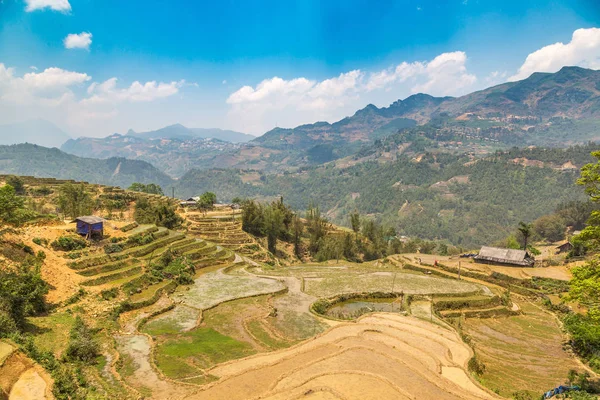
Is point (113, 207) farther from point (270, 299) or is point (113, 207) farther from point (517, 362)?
point (517, 362)

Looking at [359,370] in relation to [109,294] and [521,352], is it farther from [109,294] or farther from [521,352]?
[109,294]

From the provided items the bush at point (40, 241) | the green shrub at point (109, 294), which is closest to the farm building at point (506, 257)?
the green shrub at point (109, 294)

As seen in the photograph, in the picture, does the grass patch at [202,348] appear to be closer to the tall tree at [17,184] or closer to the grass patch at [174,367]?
the grass patch at [174,367]

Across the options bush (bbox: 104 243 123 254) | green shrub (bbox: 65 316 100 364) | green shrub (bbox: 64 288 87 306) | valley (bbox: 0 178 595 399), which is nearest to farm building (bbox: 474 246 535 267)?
valley (bbox: 0 178 595 399)

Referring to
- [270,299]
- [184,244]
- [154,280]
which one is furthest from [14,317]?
[184,244]

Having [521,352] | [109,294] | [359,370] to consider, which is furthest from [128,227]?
[521,352]
